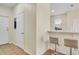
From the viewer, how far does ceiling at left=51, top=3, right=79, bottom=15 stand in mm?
2174

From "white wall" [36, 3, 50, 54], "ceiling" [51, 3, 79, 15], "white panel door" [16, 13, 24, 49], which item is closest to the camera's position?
"ceiling" [51, 3, 79, 15]

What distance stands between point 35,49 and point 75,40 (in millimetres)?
826


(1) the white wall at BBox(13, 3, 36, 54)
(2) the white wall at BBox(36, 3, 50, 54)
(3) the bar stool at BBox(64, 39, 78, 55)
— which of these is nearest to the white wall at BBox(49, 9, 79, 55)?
(3) the bar stool at BBox(64, 39, 78, 55)

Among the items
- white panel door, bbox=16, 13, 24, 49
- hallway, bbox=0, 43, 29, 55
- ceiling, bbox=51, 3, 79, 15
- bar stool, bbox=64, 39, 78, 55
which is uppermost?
ceiling, bbox=51, 3, 79, 15

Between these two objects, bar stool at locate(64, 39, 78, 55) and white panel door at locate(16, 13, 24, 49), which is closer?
bar stool at locate(64, 39, 78, 55)

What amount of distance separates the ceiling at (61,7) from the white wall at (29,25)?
1.32 feet

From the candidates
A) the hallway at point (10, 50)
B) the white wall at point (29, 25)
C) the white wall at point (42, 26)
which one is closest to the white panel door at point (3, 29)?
the hallway at point (10, 50)

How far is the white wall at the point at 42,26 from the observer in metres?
2.28

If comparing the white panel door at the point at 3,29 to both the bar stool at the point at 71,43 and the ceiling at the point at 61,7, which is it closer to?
the ceiling at the point at 61,7

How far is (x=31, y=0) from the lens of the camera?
216 centimetres

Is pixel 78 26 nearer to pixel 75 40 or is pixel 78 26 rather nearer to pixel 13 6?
pixel 75 40

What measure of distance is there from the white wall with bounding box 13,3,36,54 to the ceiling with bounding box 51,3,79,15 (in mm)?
401

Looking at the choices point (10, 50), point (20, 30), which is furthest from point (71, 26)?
point (10, 50)

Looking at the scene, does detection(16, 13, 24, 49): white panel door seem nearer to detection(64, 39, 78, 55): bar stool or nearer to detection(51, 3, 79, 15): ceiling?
detection(51, 3, 79, 15): ceiling
